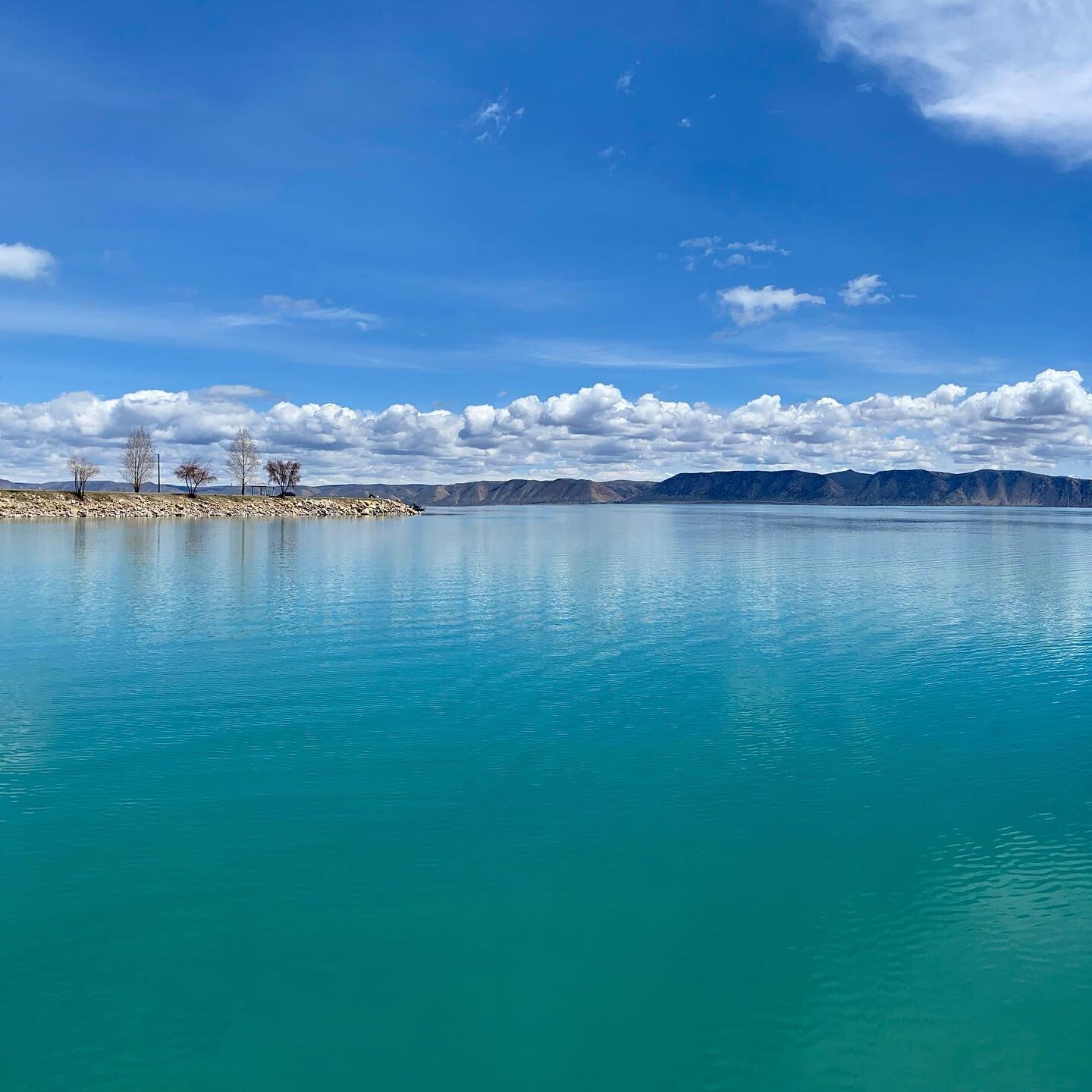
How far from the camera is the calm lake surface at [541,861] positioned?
1083cm

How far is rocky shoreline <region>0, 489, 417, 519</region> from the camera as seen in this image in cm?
14250

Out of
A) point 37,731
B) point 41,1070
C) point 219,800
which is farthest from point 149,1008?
point 37,731

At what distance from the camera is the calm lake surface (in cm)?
1083

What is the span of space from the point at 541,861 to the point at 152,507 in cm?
16893

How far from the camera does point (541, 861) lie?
51.1 ft

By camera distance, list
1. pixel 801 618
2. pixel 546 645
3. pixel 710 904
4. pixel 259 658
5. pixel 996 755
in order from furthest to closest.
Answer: pixel 801 618 < pixel 546 645 < pixel 259 658 < pixel 996 755 < pixel 710 904

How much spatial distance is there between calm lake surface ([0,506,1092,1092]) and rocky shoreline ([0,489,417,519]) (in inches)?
4960

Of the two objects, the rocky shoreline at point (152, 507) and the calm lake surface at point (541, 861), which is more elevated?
the rocky shoreline at point (152, 507)

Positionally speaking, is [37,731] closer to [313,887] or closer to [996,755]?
[313,887]

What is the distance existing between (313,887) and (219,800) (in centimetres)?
464

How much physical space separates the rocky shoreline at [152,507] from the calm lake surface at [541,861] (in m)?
126

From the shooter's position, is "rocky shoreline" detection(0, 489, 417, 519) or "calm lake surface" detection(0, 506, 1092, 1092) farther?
"rocky shoreline" detection(0, 489, 417, 519)

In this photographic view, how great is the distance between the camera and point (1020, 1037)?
36.4 feet

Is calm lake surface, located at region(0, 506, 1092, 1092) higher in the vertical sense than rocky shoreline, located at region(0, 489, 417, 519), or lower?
lower
